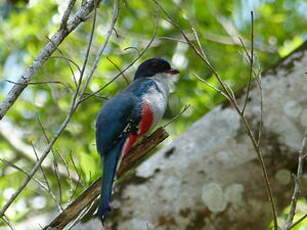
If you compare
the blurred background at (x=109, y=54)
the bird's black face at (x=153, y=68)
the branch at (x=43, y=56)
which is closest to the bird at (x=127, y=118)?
the bird's black face at (x=153, y=68)

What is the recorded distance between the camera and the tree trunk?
2.76 meters

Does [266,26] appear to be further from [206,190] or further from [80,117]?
[206,190]

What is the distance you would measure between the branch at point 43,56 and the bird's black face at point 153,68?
2023mm

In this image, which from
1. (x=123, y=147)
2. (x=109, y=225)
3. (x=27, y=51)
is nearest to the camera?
(x=109, y=225)

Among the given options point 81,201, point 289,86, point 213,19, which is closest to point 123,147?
point 81,201

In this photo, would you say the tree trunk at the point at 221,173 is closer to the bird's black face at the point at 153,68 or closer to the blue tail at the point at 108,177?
the blue tail at the point at 108,177

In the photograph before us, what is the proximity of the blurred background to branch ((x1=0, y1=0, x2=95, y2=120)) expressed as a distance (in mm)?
3227

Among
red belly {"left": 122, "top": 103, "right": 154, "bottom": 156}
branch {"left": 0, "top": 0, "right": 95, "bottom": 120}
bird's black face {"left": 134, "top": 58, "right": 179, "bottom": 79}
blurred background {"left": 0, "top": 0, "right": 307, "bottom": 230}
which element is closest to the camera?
branch {"left": 0, "top": 0, "right": 95, "bottom": 120}

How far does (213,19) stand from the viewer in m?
7.10

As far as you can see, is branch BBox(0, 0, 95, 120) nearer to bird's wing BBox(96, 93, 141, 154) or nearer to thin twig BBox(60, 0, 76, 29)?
thin twig BBox(60, 0, 76, 29)

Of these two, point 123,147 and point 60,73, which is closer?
point 123,147

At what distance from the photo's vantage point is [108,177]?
131 inches

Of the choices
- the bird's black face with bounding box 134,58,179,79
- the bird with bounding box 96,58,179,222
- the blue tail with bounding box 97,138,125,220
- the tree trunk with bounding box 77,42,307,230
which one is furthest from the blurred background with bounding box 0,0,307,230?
the tree trunk with bounding box 77,42,307,230

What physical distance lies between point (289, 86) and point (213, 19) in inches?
158
